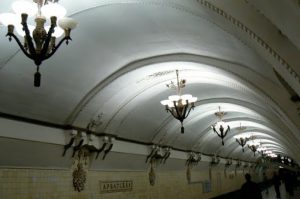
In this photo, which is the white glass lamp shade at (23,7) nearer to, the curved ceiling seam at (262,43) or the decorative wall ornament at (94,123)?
the curved ceiling seam at (262,43)

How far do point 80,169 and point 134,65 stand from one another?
3105mm

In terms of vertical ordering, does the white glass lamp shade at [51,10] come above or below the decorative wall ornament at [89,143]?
above

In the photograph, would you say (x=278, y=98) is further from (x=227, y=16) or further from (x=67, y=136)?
(x=67, y=136)

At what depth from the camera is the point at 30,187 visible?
7.15 metres

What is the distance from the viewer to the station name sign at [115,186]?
9.64m

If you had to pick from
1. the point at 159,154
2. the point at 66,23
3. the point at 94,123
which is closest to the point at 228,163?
the point at 159,154

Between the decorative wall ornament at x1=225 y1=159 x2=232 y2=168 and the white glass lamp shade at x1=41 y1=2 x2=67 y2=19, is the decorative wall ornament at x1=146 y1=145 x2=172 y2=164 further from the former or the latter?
the decorative wall ornament at x1=225 y1=159 x2=232 y2=168

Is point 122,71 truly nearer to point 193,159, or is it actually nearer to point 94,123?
point 94,123

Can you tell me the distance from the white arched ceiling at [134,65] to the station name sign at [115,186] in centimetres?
144

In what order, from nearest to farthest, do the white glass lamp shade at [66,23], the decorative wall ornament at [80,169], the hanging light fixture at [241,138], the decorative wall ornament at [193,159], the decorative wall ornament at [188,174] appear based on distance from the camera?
the white glass lamp shade at [66,23]
the decorative wall ornament at [80,169]
the decorative wall ornament at [188,174]
the decorative wall ornament at [193,159]
the hanging light fixture at [241,138]

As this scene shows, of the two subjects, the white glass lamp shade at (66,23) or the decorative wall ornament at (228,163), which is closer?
the white glass lamp shade at (66,23)

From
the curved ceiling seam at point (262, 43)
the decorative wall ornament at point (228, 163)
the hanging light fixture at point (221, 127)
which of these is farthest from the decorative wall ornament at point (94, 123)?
the decorative wall ornament at point (228, 163)

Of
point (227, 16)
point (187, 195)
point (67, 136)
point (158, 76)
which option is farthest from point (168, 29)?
point (187, 195)

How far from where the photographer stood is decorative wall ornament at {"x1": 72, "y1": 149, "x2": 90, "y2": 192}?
8563 mm
